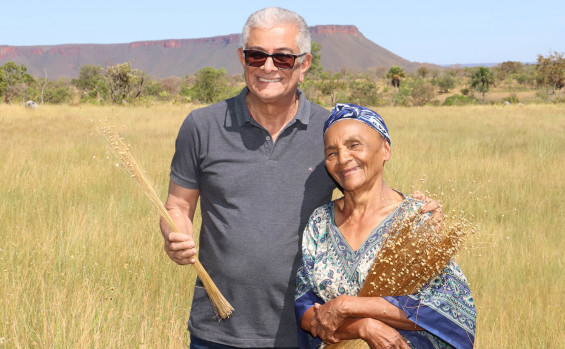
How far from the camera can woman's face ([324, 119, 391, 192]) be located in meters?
1.88

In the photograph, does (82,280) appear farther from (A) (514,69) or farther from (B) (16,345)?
(A) (514,69)

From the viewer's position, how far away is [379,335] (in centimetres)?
168

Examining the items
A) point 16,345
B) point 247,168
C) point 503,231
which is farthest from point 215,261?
point 503,231

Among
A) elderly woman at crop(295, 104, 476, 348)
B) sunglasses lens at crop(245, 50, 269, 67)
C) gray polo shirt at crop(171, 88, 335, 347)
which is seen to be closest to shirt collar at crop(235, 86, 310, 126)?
gray polo shirt at crop(171, 88, 335, 347)

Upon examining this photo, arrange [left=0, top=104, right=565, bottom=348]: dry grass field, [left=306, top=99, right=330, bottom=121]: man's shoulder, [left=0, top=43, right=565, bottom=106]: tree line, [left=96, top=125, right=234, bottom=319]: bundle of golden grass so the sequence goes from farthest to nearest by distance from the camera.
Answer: [left=0, top=43, right=565, bottom=106]: tree line
[left=0, top=104, right=565, bottom=348]: dry grass field
[left=306, top=99, right=330, bottom=121]: man's shoulder
[left=96, top=125, right=234, bottom=319]: bundle of golden grass

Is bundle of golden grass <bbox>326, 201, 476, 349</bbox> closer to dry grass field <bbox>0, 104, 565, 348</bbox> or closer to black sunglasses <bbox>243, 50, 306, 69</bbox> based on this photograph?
dry grass field <bbox>0, 104, 565, 348</bbox>

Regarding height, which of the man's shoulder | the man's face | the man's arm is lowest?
the man's arm

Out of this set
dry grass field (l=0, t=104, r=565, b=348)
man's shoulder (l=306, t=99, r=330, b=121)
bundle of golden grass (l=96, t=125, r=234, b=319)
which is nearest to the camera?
bundle of golden grass (l=96, t=125, r=234, b=319)

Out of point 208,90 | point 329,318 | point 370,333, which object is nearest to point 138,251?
point 329,318

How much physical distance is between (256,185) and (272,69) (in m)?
0.50

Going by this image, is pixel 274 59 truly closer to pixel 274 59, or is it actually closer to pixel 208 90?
pixel 274 59

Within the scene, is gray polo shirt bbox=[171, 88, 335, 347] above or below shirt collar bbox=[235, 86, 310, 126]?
below

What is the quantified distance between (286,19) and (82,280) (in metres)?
2.46

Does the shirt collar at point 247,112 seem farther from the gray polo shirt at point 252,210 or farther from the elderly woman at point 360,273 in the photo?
the elderly woman at point 360,273
